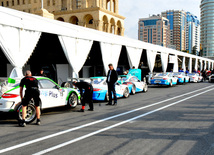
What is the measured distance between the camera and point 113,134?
237 inches

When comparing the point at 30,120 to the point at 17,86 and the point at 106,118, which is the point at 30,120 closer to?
the point at 17,86

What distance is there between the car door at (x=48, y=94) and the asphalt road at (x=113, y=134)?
55 centimetres

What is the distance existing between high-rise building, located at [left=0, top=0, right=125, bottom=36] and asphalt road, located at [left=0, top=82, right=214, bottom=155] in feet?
158

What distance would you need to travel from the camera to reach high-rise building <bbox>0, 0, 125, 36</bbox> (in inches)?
2189

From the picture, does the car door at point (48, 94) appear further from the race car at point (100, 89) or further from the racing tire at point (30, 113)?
the race car at point (100, 89)

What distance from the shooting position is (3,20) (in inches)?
435

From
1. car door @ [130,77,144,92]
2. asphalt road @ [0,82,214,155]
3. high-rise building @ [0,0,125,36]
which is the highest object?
high-rise building @ [0,0,125,36]

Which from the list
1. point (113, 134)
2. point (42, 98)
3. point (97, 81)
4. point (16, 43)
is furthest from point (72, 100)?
point (113, 134)

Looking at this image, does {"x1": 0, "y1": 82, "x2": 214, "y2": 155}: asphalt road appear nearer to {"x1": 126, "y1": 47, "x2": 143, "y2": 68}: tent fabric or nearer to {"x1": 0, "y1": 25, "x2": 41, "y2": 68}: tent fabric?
{"x1": 0, "y1": 25, "x2": 41, "y2": 68}: tent fabric

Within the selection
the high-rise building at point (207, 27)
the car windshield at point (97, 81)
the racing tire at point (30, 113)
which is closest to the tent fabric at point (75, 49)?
the car windshield at point (97, 81)

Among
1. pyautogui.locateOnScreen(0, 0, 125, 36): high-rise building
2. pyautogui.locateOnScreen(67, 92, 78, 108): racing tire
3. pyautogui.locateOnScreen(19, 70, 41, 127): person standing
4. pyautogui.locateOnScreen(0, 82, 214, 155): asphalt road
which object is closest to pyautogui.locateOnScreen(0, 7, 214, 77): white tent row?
pyautogui.locateOnScreen(67, 92, 78, 108): racing tire

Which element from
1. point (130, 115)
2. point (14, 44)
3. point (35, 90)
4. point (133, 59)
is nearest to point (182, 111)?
point (130, 115)

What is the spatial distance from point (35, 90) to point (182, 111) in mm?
5587

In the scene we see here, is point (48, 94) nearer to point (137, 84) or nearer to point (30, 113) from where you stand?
point (30, 113)
